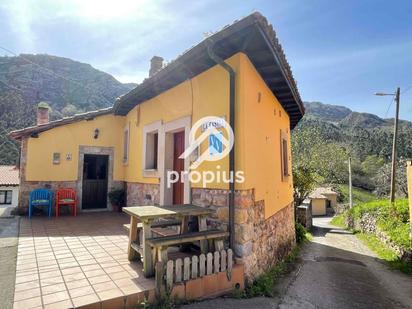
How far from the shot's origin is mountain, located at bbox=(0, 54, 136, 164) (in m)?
32.0

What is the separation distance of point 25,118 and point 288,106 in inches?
1415

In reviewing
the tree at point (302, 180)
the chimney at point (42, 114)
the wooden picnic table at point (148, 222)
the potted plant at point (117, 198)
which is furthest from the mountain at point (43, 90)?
the wooden picnic table at point (148, 222)

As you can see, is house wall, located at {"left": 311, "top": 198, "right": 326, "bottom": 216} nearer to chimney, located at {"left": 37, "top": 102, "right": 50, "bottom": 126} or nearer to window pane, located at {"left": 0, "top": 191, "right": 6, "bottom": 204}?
chimney, located at {"left": 37, "top": 102, "right": 50, "bottom": 126}

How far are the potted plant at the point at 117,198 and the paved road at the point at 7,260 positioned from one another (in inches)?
118

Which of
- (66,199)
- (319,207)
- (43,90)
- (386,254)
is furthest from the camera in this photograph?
(43,90)

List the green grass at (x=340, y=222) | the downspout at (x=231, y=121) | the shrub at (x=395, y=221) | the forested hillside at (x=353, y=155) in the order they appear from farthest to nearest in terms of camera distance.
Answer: the forested hillside at (x=353, y=155) → the green grass at (x=340, y=222) → the shrub at (x=395, y=221) → the downspout at (x=231, y=121)

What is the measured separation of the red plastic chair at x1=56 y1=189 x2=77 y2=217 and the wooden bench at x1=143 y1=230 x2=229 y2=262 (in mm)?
6029

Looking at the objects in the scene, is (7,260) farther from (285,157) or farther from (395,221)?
(395,221)

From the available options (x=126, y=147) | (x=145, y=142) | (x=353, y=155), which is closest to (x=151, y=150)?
(x=145, y=142)

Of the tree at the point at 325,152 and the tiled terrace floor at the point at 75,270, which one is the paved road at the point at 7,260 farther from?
the tree at the point at 325,152

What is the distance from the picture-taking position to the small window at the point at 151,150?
7.44 metres

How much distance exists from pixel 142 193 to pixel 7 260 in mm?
3853

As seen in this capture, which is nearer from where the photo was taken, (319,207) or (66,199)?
(66,199)

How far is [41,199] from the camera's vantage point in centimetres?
823
